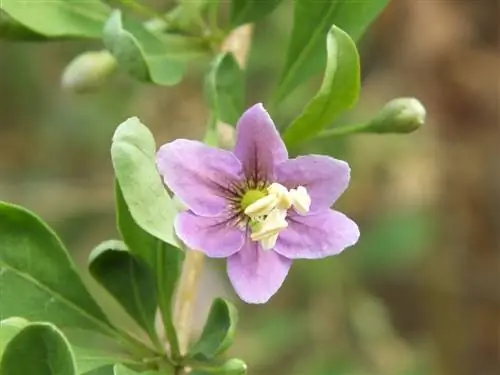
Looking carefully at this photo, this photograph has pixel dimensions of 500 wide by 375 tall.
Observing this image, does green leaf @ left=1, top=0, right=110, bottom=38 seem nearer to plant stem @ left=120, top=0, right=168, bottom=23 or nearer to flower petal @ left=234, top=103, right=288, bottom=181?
plant stem @ left=120, top=0, right=168, bottom=23

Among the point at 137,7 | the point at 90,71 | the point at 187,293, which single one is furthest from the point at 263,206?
the point at 90,71

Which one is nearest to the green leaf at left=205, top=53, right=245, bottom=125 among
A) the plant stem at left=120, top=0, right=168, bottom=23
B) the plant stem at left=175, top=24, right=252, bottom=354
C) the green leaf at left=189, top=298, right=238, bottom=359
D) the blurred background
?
the plant stem at left=175, top=24, right=252, bottom=354

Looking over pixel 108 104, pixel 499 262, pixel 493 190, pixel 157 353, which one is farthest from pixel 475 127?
pixel 157 353

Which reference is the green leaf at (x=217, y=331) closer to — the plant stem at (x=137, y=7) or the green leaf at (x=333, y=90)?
the green leaf at (x=333, y=90)

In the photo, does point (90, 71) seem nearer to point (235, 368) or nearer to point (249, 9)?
point (249, 9)

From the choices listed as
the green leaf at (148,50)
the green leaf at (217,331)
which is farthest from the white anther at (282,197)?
the green leaf at (148,50)

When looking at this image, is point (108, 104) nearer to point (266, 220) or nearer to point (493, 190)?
point (493, 190)

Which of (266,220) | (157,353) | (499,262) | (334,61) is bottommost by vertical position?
(499,262)
